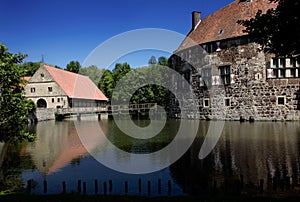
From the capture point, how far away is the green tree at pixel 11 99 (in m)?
8.69

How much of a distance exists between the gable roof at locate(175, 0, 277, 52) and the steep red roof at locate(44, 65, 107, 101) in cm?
2071

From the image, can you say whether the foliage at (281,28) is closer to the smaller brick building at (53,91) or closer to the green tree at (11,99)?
the green tree at (11,99)

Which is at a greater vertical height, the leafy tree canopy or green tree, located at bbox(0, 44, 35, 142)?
the leafy tree canopy

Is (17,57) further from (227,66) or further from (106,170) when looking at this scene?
(227,66)

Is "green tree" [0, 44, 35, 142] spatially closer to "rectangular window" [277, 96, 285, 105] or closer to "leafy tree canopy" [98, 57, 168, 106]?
"rectangular window" [277, 96, 285, 105]

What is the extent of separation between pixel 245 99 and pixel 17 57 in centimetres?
2481

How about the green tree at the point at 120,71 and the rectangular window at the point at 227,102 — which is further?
the green tree at the point at 120,71

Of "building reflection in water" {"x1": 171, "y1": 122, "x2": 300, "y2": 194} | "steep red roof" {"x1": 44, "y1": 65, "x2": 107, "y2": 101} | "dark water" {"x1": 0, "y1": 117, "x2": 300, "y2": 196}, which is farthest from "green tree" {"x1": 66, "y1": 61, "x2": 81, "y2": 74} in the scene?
"building reflection in water" {"x1": 171, "y1": 122, "x2": 300, "y2": 194}

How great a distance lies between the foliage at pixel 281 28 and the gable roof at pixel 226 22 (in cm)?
2201

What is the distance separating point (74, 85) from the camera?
50719 mm

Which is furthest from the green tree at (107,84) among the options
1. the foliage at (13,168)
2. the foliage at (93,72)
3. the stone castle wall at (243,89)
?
the foliage at (13,168)

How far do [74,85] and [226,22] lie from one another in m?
29.9

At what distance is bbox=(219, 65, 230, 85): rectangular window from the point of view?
30727mm

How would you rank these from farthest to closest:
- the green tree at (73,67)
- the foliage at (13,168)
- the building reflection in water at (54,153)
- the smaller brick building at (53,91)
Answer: the green tree at (73,67)
the smaller brick building at (53,91)
the building reflection in water at (54,153)
the foliage at (13,168)
